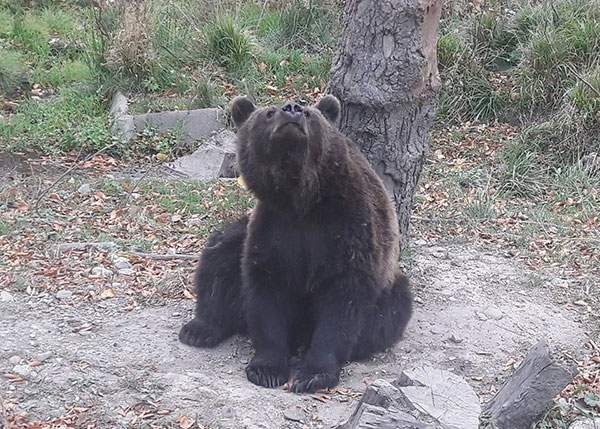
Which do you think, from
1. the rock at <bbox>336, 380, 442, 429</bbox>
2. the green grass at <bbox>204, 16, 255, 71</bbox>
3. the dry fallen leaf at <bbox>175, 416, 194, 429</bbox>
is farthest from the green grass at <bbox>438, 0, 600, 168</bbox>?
the dry fallen leaf at <bbox>175, 416, 194, 429</bbox>

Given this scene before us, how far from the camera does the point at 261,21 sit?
42.0 feet

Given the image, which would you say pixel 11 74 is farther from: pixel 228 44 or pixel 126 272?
pixel 126 272

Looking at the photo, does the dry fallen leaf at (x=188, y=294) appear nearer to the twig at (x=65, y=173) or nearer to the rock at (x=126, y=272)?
the rock at (x=126, y=272)

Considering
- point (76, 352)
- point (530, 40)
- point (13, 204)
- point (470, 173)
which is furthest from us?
point (530, 40)

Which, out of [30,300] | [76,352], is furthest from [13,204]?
[76,352]

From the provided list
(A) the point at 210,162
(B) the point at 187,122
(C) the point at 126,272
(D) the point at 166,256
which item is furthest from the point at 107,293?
(B) the point at 187,122

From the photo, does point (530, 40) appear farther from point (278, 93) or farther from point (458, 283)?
point (458, 283)

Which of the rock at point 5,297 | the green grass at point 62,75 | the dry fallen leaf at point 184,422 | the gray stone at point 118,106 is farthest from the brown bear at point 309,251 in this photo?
the green grass at point 62,75

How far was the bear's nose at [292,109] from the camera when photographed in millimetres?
5043

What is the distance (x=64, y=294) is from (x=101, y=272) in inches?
17.4

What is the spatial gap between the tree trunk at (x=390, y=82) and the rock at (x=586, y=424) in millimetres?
2373

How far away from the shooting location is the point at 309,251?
5.46 meters

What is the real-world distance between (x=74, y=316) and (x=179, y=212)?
2.23 metres

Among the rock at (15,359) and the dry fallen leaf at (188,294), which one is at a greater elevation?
the rock at (15,359)
